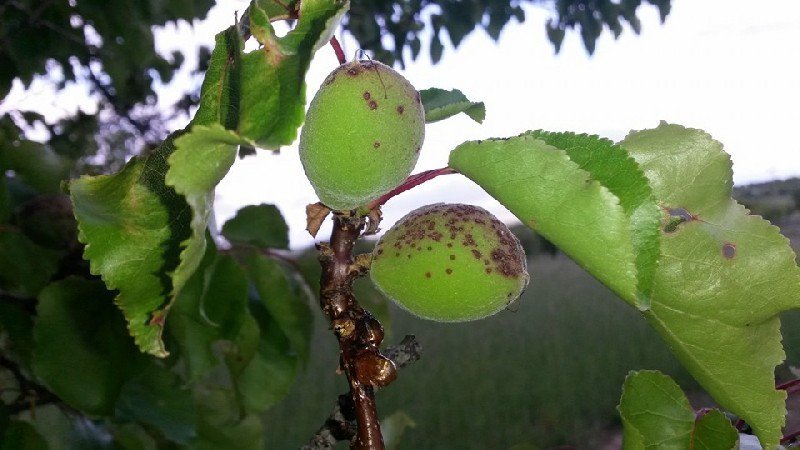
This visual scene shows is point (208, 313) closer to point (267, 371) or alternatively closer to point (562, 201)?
point (267, 371)

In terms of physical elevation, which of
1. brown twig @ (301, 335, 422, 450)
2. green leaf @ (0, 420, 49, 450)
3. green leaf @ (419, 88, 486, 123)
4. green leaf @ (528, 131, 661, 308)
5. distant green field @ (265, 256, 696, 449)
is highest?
green leaf @ (419, 88, 486, 123)

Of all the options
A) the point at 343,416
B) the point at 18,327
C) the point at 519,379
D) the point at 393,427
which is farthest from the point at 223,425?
the point at 519,379

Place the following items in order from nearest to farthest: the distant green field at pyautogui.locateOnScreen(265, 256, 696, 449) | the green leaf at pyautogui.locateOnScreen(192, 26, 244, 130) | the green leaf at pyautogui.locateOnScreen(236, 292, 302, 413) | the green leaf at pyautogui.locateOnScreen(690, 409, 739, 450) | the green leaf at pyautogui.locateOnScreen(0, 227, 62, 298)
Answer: the green leaf at pyautogui.locateOnScreen(192, 26, 244, 130) → the green leaf at pyautogui.locateOnScreen(690, 409, 739, 450) → the green leaf at pyautogui.locateOnScreen(0, 227, 62, 298) → the green leaf at pyautogui.locateOnScreen(236, 292, 302, 413) → the distant green field at pyautogui.locateOnScreen(265, 256, 696, 449)

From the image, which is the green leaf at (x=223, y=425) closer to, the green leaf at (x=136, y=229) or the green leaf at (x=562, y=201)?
the green leaf at (x=136, y=229)

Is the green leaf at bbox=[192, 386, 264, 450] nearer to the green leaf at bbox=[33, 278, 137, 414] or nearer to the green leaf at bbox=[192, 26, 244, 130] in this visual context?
the green leaf at bbox=[33, 278, 137, 414]

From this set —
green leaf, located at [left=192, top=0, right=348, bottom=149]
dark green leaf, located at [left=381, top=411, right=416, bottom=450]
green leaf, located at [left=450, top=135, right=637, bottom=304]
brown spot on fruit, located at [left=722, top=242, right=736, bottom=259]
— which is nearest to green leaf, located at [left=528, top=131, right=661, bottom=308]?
green leaf, located at [left=450, top=135, right=637, bottom=304]

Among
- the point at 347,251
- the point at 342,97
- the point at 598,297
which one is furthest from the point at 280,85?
the point at 598,297

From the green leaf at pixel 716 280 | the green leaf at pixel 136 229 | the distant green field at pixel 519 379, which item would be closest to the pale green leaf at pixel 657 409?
the green leaf at pixel 716 280

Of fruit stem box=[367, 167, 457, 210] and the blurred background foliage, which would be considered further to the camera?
the blurred background foliage
